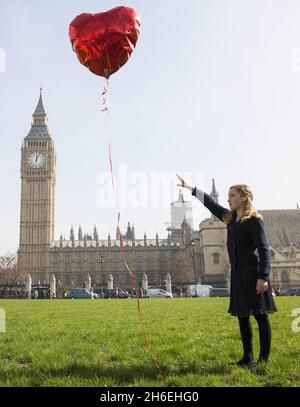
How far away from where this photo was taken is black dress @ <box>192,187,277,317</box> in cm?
450

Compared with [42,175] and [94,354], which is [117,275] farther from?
[94,354]

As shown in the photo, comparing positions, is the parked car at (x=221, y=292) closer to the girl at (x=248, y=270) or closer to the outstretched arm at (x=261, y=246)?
the girl at (x=248, y=270)

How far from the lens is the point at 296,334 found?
6836mm

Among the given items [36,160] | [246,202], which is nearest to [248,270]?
[246,202]

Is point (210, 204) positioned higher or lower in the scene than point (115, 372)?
higher

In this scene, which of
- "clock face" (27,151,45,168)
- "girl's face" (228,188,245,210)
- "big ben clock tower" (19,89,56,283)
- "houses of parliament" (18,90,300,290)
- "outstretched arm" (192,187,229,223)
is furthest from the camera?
"clock face" (27,151,45,168)

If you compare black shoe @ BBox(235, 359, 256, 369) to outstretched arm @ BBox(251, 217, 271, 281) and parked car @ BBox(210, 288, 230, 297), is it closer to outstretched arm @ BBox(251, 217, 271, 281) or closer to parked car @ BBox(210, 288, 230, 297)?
outstretched arm @ BBox(251, 217, 271, 281)

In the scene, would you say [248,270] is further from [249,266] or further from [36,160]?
[36,160]

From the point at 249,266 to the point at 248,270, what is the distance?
1.9 inches

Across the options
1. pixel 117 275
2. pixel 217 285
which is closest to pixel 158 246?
pixel 117 275

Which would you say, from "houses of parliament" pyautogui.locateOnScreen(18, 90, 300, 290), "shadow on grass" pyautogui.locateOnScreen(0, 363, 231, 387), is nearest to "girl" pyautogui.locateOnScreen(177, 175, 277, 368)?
"shadow on grass" pyautogui.locateOnScreen(0, 363, 231, 387)

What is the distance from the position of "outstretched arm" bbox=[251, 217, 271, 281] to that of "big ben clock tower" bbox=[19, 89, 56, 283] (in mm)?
80218

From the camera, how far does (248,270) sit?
466 centimetres

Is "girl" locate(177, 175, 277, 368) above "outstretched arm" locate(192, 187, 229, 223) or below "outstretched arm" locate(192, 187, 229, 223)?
below
